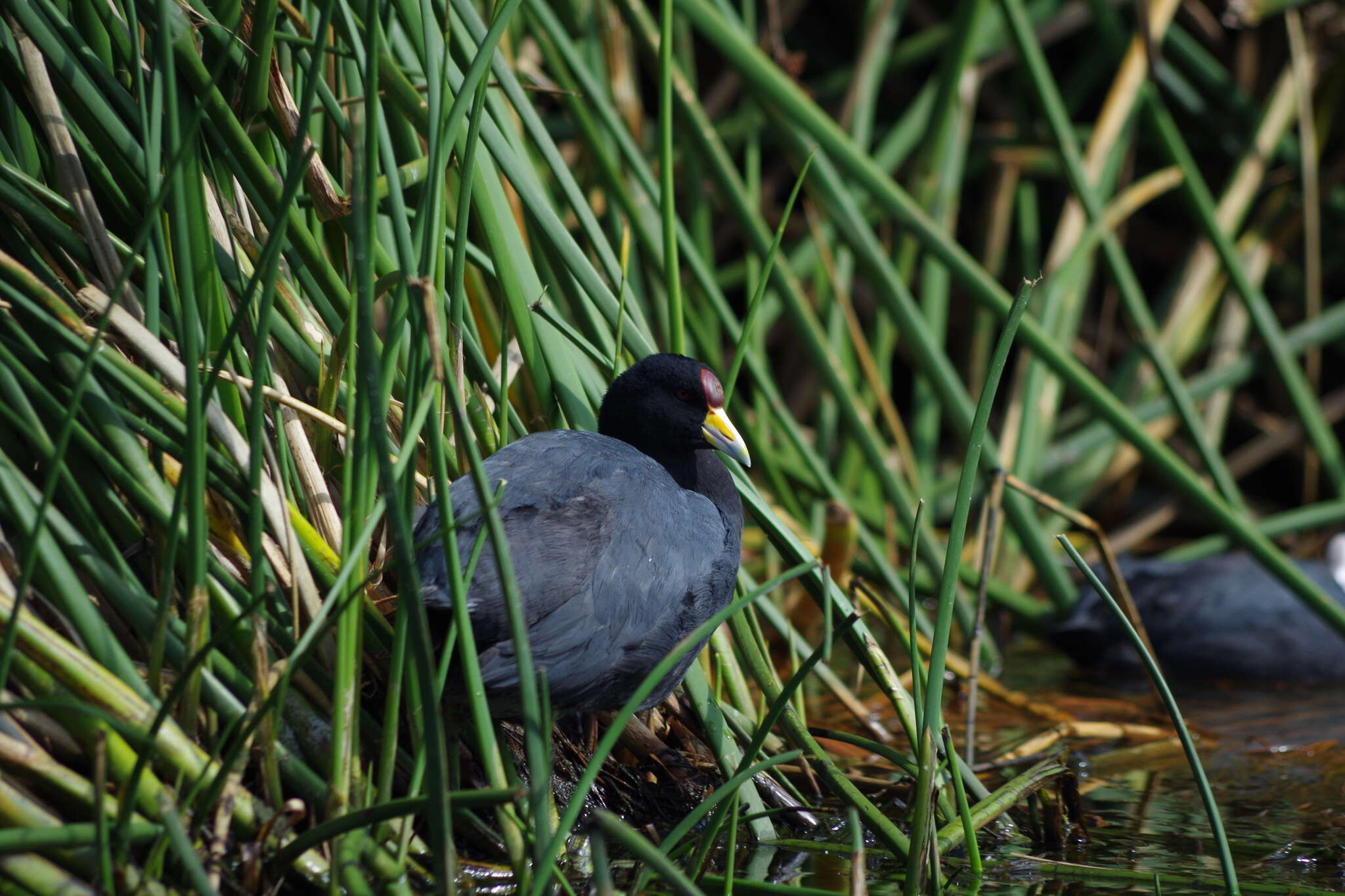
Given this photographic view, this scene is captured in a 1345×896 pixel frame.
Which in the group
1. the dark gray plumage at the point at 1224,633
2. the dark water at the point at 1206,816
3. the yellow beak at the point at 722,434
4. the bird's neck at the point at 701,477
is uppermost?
the yellow beak at the point at 722,434

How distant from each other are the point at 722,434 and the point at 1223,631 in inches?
59.9

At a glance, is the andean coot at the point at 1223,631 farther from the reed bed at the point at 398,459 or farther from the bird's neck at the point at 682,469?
the bird's neck at the point at 682,469

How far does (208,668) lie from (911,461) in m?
1.88

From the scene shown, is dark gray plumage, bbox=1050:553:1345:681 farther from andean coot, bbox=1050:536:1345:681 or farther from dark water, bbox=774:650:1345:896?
Result: dark water, bbox=774:650:1345:896

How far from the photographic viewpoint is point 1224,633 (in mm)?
2637

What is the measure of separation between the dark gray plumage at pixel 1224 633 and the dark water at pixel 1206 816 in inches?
4.0

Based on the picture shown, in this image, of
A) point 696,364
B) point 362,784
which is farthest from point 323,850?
point 696,364

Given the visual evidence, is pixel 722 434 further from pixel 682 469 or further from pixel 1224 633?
pixel 1224 633

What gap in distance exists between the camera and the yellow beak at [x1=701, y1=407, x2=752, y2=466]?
159cm

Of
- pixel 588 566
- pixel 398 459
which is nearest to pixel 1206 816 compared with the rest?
pixel 588 566

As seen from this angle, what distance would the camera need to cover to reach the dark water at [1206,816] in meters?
1.37

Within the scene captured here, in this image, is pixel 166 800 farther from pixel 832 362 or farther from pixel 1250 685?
pixel 1250 685

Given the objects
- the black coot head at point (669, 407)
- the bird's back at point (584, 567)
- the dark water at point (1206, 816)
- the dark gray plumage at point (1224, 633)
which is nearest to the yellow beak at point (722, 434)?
the black coot head at point (669, 407)

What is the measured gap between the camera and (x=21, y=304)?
1.13 metres
